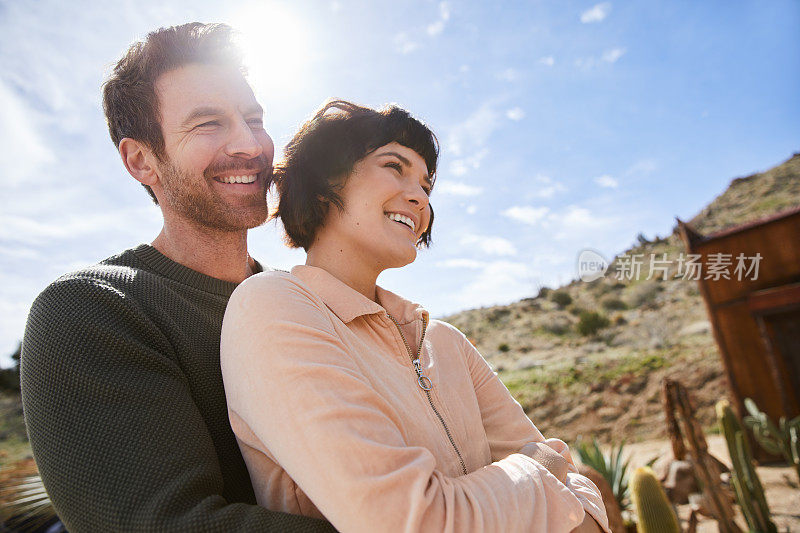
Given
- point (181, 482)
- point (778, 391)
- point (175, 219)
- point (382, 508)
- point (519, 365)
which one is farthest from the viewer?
point (519, 365)

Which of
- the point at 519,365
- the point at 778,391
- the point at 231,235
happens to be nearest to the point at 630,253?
the point at 519,365

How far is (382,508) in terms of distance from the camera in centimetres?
116

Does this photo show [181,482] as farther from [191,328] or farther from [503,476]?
[503,476]

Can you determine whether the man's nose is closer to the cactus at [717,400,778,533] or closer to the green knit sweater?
the green knit sweater

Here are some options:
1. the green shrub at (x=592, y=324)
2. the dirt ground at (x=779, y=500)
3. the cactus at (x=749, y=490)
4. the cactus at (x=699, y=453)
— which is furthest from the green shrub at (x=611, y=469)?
the green shrub at (x=592, y=324)

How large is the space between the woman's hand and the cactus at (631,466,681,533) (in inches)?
153

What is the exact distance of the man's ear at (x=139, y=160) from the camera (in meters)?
2.50

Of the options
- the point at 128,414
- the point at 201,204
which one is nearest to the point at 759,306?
the point at 201,204

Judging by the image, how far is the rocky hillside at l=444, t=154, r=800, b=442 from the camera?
51.8 ft

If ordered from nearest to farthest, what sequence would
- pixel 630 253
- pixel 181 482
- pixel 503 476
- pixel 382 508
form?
pixel 382 508 → pixel 181 482 → pixel 503 476 → pixel 630 253

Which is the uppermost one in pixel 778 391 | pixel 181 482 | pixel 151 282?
pixel 151 282

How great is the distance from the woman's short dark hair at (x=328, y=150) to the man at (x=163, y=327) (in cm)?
28

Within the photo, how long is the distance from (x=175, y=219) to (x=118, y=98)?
693 mm

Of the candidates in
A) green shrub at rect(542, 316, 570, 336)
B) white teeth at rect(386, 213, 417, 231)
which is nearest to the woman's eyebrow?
white teeth at rect(386, 213, 417, 231)
